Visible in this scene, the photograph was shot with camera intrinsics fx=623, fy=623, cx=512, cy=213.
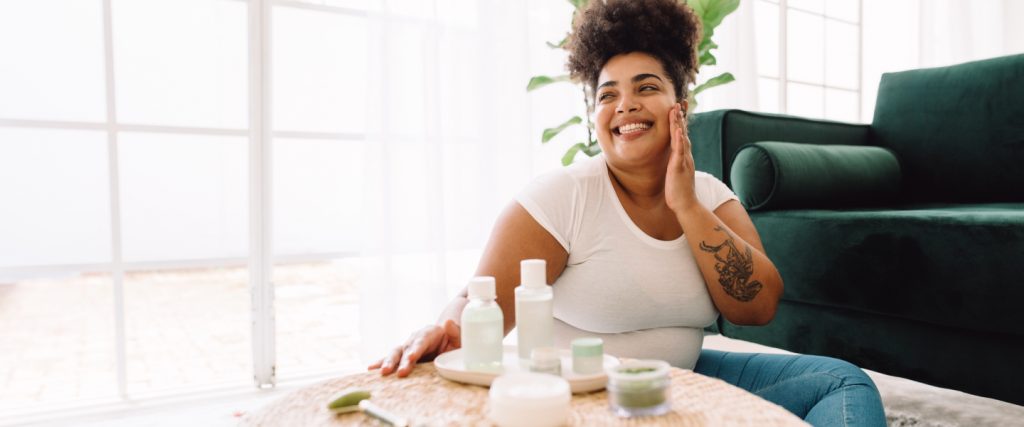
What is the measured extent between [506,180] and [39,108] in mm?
1367

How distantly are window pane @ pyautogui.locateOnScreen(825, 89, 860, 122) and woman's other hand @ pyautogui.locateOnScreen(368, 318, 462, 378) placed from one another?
3376 mm

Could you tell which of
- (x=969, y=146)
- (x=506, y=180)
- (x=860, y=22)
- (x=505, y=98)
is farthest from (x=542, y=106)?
(x=860, y=22)

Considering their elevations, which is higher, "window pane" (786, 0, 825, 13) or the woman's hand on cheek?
"window pane" (786, 0, 825, 13)

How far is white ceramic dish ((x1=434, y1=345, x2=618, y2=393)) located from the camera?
24.4 inches

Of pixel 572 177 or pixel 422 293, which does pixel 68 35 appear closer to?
pixel 422 293

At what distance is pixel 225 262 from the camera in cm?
192

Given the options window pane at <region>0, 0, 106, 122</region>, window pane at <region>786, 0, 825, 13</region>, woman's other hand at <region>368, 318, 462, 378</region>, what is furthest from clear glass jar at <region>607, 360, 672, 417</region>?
window pane at <region>786, 0, 825, 13</region>

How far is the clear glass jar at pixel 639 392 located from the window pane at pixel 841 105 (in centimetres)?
344

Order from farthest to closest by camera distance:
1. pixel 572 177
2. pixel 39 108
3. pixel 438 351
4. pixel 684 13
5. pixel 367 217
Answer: pixel 367 217
pixel 39 108
pixel 684 13
pixel 572 177
pixel 438 351

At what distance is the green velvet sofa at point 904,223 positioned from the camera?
1218 mm

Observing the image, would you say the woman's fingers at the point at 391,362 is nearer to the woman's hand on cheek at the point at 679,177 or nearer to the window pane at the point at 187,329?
the woman's hand on cheek at the point at 679,177

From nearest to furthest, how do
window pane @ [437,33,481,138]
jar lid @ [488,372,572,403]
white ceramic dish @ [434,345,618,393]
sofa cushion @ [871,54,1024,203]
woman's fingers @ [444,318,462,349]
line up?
jar lid @ [488,372,572,403]
white ceramic dish @ [434,345,618,393]
woman's fingers @ [444,318,462,349]
sofa cushion @ [871,54,1024,203]
window pane @ [437,33,481,138]

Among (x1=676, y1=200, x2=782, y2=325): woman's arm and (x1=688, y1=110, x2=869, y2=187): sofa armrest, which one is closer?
(x1=676, y1=200, x2=782, y2=325): woman's arm

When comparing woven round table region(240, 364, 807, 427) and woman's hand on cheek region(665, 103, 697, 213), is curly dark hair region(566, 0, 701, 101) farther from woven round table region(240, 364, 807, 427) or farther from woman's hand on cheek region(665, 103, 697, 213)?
woven round table region(240, 364, 807, 427)
